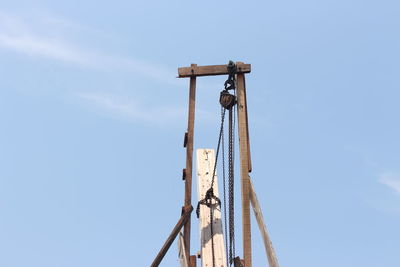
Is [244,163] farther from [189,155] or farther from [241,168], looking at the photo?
[189,155]

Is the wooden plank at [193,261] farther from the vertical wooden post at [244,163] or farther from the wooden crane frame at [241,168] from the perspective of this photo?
the vertical wooden post at [244,163]

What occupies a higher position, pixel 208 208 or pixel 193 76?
pixel 193 76

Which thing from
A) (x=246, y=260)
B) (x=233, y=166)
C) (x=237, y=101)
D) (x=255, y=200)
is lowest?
(x=246, y=260)

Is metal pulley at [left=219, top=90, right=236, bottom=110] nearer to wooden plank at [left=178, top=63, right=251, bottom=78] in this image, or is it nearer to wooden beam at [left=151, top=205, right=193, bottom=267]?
wooden plank at [left=178, top=63, right=251, bottom=78]

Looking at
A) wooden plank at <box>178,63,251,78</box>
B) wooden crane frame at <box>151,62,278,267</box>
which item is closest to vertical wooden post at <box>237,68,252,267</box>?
wooden crane frame at <box>151,62,278,267</box>

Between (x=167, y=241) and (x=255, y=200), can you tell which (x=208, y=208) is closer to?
(x=167, y=241)

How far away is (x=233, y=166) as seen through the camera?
8.59m

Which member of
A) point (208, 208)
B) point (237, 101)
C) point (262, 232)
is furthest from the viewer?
point (208, 208)

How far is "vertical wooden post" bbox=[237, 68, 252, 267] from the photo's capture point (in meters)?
7.81

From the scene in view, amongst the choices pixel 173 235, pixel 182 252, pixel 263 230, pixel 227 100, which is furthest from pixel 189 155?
pixel 263 230

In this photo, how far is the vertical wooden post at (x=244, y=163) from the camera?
25.6ft

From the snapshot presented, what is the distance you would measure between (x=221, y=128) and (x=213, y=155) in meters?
1.29

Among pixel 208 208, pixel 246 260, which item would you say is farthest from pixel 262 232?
pixel 208 208

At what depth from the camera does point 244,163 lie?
8102mm
